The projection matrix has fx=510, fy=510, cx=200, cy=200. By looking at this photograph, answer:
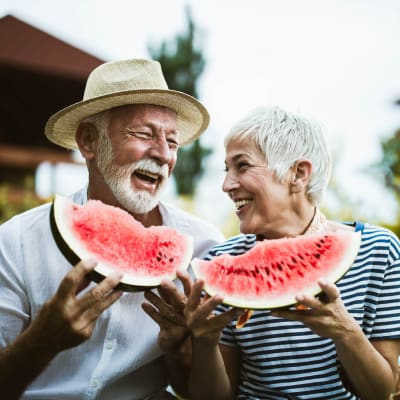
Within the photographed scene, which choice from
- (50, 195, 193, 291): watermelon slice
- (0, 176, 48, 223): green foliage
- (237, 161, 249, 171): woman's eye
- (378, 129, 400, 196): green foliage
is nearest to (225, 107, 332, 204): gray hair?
(237, 161, 249, 171): woman's eye

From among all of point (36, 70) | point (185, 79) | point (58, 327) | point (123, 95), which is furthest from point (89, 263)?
point (185, 79)

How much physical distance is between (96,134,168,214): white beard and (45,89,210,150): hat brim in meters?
0.30

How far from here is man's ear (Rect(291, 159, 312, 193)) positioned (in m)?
2.76

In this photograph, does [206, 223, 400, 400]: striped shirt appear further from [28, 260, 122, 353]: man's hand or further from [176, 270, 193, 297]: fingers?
[28, 260, 122, 353]: man's hand

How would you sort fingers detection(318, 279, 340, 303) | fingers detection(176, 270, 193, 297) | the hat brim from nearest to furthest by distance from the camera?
1. fingers detection(318, 279, 340, 303)
2. fingers detection(176, 270, 193, 297)
3. the hat brim

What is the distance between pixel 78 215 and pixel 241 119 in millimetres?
1032

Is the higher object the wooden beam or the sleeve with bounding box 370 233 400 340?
the sleeve with bounding box 370 233 400 340

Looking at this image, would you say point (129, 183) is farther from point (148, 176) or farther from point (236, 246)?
point (236, 246)

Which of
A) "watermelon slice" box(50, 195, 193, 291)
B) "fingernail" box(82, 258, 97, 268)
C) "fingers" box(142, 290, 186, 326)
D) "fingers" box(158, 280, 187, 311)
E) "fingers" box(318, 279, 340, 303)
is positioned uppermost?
"fingers" box(318, 279, 340, 303)

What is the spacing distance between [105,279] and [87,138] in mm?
1608

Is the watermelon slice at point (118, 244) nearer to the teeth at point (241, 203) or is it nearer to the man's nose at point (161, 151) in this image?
the teeth at point (241, 203)

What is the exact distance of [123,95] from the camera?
3.13m

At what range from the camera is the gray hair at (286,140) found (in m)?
2.72

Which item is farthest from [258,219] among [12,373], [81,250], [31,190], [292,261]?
[31,190]
